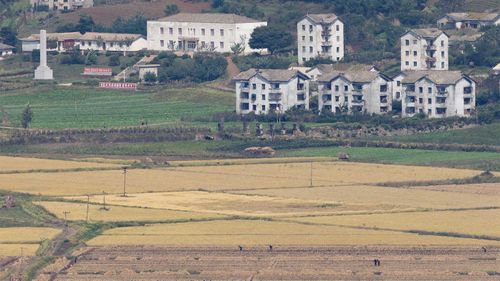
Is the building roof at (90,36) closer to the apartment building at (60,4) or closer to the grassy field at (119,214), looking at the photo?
the apartment building at (60,4)

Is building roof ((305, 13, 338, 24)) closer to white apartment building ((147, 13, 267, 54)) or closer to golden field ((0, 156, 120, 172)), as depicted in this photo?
white apartment building ((147, 13, 267, 54))

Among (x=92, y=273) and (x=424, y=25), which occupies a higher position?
(x=424, y=25)

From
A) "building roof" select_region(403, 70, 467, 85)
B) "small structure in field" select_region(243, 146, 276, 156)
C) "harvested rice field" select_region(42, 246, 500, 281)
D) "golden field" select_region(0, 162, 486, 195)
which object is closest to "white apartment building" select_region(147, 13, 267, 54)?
"building roof" select_region(403, 70, 467, 85)

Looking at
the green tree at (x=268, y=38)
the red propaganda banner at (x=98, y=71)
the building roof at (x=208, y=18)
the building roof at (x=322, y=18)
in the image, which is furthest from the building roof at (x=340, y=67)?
the red propaganda banner at (x=98, y=71)

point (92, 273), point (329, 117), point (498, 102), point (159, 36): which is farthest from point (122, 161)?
point (159, 36)

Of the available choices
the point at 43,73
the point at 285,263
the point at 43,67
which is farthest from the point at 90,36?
the point at 285,263

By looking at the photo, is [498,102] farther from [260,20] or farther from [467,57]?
[260,20]

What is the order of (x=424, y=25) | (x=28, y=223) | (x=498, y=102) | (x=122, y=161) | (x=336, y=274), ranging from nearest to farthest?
(x=336, y=274) < (x=28, y=223) < (x=122, y=161) < (x=498, y=102) < (x=424, y=25)
